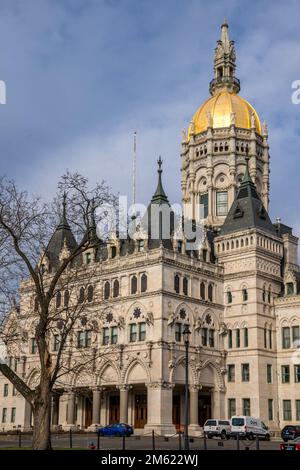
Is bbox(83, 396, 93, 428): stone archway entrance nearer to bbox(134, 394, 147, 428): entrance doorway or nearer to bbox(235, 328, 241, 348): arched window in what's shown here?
bbox(134, 394, 147, 428): entrance doorway

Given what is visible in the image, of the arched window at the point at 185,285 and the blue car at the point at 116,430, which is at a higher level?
the arched window at the point at 185,285

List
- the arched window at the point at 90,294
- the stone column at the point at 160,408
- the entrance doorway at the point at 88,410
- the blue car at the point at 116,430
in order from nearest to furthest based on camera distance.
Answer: the arched window at the point at 90,294
the blue car at the point at 116,430
the stone column at the point at 160,408
the entrance doorway at the point at 88,410

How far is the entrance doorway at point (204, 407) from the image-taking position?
2749 inches

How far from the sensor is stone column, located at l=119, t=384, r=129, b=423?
6544 centimetres

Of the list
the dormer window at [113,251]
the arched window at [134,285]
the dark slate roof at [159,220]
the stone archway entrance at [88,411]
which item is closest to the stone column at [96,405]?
the stone archway entrance at [88,411]

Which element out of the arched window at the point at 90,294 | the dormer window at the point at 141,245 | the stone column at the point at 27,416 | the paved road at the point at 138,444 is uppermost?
the dormer window at the point at 141,245

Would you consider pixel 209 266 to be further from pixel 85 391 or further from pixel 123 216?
pixel 123 216

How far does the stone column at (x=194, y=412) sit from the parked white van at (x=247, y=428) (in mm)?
7241

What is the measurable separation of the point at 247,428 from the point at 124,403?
13665 mm

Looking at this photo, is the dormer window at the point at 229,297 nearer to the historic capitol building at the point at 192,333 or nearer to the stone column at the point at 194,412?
the historic capitol building at the point at 192,333

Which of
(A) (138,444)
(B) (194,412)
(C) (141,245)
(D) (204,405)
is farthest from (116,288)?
(A) (138,444)

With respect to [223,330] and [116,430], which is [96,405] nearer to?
[116,430]

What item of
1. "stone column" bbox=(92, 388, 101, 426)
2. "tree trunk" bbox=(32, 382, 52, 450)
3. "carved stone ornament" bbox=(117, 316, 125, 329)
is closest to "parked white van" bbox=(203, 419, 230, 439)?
"stone column" bbox=(92, 388, 101, 426)

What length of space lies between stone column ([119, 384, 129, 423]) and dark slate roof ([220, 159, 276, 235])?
21.0 m
